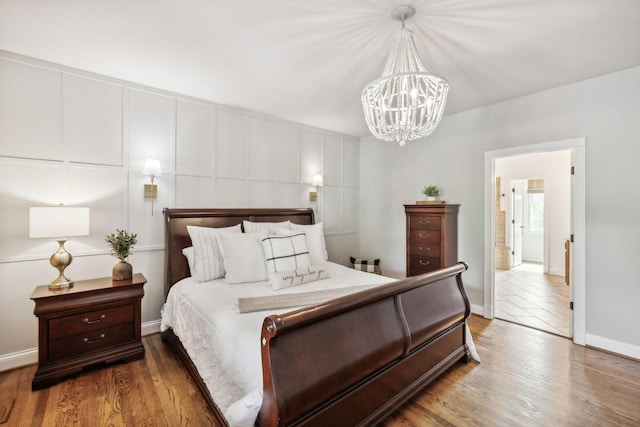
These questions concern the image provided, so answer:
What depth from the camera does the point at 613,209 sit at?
275 centimetres

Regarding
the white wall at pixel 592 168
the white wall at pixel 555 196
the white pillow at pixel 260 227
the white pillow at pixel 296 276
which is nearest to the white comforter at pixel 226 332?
the white pillow at pixel 296 276

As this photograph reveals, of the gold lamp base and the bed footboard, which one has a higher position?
the gold lamp base

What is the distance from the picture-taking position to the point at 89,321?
2.38 m

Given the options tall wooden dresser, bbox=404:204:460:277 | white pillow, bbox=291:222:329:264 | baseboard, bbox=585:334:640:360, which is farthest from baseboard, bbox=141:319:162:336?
baseboard, bbox=585:334:640:360

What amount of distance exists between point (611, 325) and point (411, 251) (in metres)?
2.00

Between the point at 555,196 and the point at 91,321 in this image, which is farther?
the point at 555,196

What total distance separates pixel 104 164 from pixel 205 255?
4.33ft

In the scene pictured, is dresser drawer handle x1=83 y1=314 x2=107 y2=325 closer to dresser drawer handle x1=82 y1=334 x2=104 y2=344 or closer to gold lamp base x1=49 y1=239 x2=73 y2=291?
dresser drawer handle x1=82 y1=334 x2=104 y2=344

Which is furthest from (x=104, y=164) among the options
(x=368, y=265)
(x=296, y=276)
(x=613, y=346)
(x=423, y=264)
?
(x=613, y=346)

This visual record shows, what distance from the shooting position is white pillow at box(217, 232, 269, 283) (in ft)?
8.82

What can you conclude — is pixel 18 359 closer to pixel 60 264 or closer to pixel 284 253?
pixel 60 264

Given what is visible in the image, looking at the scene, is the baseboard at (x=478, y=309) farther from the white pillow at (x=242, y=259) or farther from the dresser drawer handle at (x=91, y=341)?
the dresser drawer handle at (x=91, y=341)

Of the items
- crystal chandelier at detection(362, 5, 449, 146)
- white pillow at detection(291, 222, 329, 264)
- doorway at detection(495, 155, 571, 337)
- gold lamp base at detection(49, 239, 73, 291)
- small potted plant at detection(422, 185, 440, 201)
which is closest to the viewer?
crystal chandelier at detection(362, 5, 449, 146)

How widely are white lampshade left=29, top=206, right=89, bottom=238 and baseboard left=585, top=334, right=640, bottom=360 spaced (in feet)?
15.6
